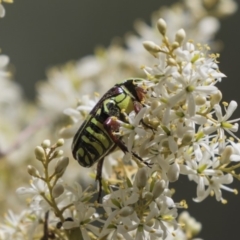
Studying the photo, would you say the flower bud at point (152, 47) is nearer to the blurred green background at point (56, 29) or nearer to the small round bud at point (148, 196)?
→ the small round bud at point (148, 196)

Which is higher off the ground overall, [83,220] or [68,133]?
[68,133]

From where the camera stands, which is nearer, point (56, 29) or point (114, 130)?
point (114, 130)

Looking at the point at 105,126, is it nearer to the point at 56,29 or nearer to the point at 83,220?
the point at 83,220

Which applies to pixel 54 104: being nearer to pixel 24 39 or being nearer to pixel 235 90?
pixel 235 90

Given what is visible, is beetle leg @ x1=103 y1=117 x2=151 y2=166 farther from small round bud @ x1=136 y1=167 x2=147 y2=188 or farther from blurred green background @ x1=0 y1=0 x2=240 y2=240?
blurred green background @ x1=0 y1=0 x2=240 y2=240

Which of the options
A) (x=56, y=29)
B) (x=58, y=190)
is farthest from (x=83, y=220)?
(x=56, y=29)

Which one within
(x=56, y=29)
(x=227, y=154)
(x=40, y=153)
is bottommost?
(x=227, y=154)

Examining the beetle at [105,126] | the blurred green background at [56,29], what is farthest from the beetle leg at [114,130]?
the blurred green background at [56,29]

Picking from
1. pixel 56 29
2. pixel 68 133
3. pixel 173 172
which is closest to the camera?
pixel 173 172
